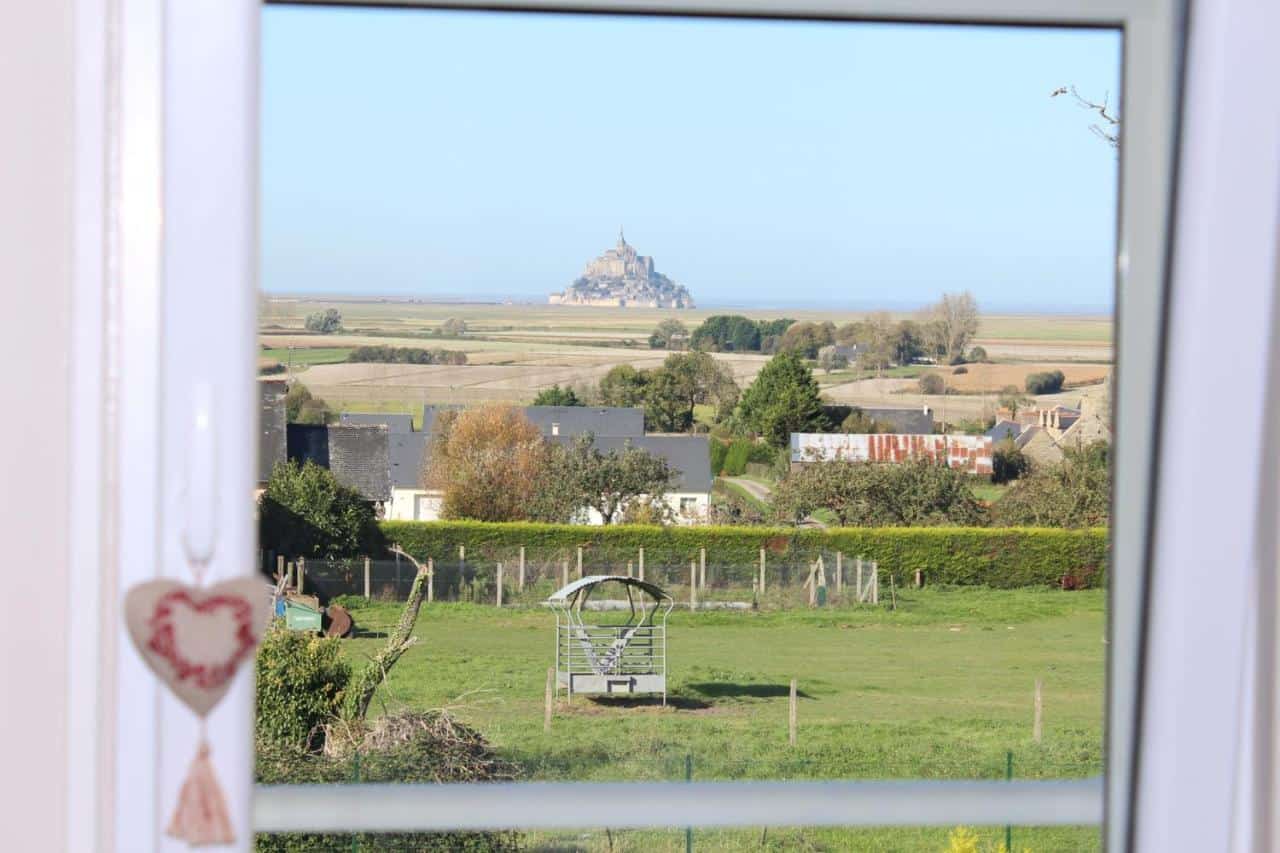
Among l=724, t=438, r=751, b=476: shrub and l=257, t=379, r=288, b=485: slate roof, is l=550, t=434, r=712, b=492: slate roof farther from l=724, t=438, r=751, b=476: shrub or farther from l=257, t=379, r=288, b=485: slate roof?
l=257, t=379, r=288, b=485: slate roof

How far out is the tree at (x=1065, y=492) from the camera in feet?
17.7

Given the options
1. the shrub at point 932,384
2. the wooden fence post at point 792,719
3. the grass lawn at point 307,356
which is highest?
the grass lawn at point 307,356

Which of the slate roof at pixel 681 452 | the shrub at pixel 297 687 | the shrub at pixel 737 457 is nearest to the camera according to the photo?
the shrub at pixel 297 687

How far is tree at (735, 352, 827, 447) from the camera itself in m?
5.13

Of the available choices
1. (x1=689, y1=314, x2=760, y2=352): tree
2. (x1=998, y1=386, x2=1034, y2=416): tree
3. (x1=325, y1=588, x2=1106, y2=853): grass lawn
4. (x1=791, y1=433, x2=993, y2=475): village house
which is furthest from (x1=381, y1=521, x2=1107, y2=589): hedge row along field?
(x1=689, y1=314, x2=760, y2=352): tree

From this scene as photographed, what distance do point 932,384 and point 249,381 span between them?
4.82 m

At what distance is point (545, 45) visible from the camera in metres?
5.27

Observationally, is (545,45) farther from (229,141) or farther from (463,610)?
(229,141)

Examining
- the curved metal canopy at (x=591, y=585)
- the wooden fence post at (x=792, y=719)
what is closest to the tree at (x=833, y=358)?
the curved metal canopy at (x=591, y=585)

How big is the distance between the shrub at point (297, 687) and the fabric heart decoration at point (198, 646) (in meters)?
3.74

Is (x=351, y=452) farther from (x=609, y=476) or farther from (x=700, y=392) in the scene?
(x=700, y=392)

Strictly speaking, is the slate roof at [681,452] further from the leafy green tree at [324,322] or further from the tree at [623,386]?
the leafy green tree at [324,322]

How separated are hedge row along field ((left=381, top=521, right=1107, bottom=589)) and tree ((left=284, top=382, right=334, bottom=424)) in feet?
2.20

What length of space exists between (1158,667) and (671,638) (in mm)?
4947
